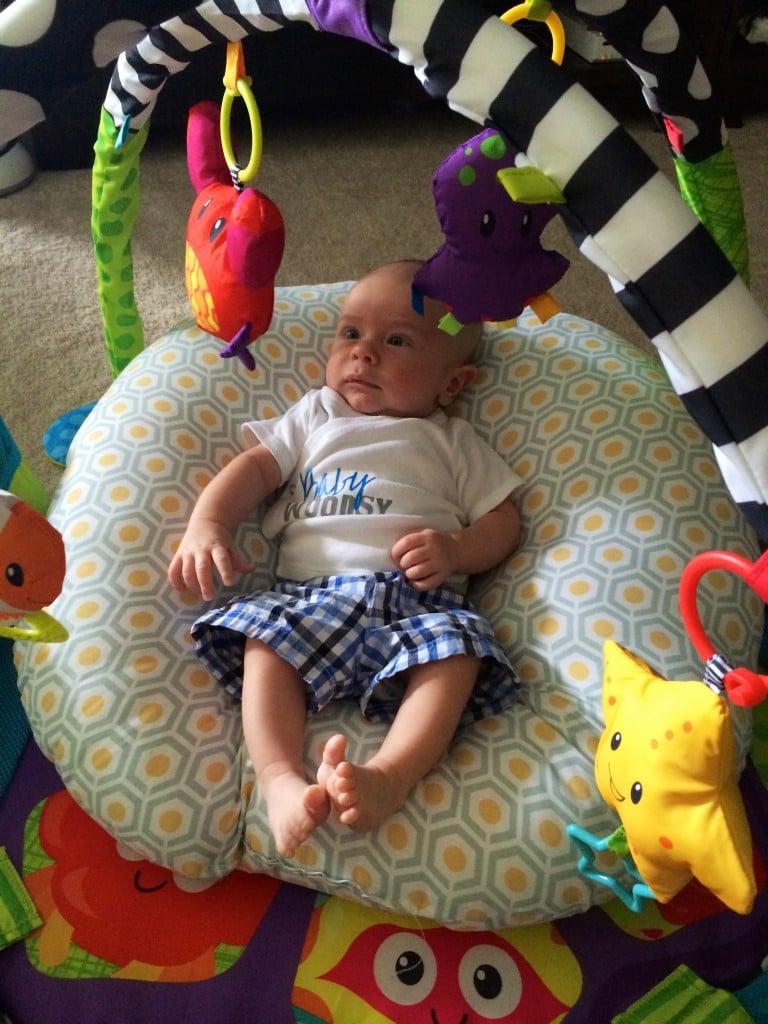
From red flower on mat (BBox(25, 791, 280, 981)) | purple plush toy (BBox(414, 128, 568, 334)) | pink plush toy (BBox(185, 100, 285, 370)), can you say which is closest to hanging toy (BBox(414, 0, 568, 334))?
purple plush toy (BBox(414, 128, 568, 334))

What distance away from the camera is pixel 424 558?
1002mm

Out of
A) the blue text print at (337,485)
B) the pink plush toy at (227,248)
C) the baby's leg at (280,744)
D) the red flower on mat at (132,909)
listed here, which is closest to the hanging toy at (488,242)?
the pink plush toy at (227,248)

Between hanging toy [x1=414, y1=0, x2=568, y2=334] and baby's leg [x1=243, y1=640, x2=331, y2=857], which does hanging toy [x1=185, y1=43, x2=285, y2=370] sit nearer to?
hanging toy [x1=414, y1=0, x2=568, y2=334]

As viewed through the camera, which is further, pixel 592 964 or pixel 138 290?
pixel 138 290

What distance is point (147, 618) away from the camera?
99 centimetres

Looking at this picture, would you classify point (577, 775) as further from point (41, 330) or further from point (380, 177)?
point (380, 177)

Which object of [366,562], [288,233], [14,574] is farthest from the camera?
[288,233]

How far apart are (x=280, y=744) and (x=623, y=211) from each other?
0.58m

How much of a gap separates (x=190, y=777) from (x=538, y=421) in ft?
1.96

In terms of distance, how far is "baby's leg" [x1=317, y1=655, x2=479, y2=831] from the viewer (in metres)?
0.82

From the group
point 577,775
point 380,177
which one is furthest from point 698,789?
point 380,177

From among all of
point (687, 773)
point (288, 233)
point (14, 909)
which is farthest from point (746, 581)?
point (288, 233)

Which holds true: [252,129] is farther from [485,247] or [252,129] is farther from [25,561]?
[25,561]

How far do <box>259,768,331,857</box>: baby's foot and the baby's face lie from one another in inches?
18.6
